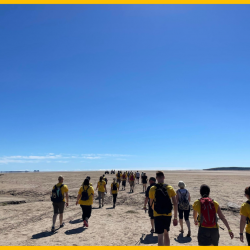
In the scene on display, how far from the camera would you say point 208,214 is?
180 inches

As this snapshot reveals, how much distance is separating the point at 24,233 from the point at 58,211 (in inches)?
58.5

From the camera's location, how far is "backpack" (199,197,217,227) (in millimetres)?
4547

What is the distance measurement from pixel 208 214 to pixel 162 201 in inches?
43.8

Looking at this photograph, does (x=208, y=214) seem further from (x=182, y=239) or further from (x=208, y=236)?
(x=182, y=239)

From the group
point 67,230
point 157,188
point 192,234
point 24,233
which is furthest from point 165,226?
point 24,233

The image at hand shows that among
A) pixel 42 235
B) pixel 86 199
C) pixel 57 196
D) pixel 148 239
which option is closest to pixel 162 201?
pixel 148 239

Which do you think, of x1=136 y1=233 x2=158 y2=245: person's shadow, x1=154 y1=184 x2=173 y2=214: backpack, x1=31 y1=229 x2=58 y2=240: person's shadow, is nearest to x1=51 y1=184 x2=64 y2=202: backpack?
x1=31 y1=229 x2=58 y2=240: person's shadow

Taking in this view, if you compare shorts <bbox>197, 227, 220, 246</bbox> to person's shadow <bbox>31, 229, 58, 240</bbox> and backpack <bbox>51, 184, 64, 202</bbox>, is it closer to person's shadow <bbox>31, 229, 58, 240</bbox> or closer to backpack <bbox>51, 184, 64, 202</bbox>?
backpack <bbox>51, 184, 64, 202</bbox>

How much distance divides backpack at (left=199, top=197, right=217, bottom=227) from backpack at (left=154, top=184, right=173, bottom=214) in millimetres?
847

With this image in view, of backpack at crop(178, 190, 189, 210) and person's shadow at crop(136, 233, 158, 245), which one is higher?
backpack at crop(178, 190, 189, 210)

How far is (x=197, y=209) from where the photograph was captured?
186 inches

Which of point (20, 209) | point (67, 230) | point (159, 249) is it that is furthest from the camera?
point (20, 209)

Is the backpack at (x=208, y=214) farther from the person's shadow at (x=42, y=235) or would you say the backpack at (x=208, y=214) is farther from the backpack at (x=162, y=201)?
the person's shadow at (x=42, y=235)

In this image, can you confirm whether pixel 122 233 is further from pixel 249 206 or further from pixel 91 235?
pixel 249 206
